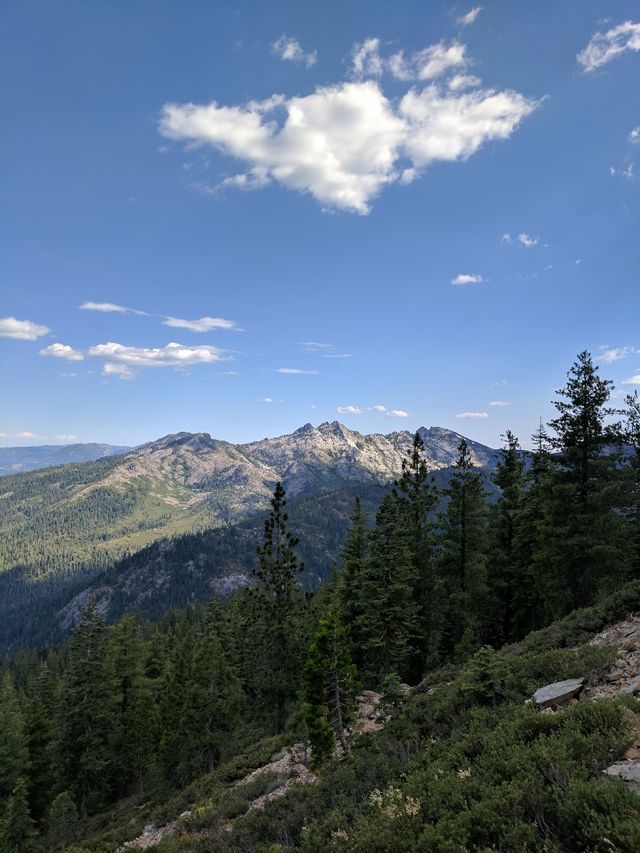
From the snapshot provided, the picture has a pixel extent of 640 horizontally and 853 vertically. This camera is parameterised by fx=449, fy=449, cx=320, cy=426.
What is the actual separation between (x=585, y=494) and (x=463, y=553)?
30.4 ft

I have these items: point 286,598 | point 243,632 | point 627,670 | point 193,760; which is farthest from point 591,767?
point 243,632

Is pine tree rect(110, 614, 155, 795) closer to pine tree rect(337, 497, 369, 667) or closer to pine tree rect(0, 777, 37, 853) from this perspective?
pine tree rect(0, 777, 37, 853)

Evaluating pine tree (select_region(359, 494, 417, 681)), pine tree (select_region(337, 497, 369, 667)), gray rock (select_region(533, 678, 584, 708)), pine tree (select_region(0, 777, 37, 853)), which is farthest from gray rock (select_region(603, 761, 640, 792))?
pine tree (select_region(0, 777, 37, 853))

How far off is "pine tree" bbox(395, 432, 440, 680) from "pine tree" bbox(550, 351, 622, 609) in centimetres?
911

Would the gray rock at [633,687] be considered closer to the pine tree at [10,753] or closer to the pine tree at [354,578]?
the pine tree at [354,578]

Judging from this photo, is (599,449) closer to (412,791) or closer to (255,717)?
(412,791)

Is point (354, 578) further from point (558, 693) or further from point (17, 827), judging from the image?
point (17, 827)

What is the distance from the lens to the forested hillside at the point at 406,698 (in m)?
7.18

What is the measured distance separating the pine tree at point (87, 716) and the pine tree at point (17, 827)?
3824mm

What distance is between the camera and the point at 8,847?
102 feet

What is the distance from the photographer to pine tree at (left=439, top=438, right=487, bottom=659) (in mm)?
29562

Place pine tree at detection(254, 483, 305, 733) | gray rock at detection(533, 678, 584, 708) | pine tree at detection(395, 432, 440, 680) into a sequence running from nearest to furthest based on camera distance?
gray rock at detection(533, 678, 584, 708) → pine tree at detection(254, 483, 305, 733) → pine tree at detection(395, 432, 440, 680)

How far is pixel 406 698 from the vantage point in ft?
58.0

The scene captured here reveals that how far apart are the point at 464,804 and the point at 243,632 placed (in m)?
47.0
